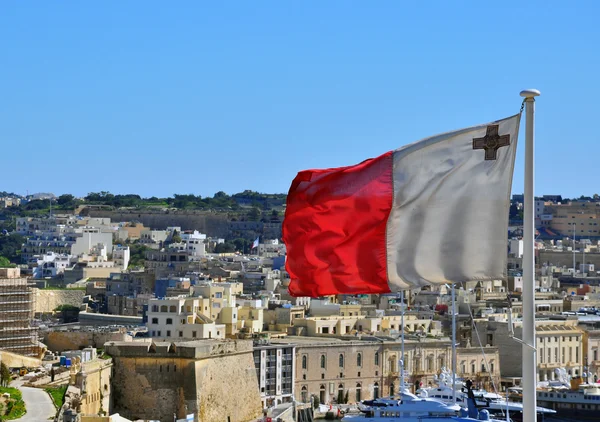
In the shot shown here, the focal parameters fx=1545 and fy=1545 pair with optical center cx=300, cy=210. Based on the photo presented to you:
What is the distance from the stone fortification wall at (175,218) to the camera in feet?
412

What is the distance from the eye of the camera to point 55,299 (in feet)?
223

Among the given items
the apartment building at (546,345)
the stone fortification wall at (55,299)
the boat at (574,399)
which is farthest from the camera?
the stone fortification wall at (55,299)

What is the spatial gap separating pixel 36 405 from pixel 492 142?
72.9 feet

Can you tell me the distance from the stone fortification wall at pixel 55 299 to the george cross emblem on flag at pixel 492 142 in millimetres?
57552

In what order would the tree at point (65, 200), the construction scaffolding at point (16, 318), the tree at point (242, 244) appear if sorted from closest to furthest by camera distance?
the construction scaffolding at point (16, 318), the tree at point (242, 244), the tree at point (65, 200)

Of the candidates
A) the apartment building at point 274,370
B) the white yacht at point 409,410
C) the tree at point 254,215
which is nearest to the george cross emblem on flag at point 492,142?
the white yacht at point 409,410

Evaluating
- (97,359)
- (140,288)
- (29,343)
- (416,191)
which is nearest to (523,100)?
(416,191)

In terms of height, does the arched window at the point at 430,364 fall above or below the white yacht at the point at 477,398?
above

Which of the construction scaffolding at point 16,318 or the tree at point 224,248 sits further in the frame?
the tree at point 224,248

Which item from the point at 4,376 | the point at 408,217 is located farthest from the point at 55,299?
the point at 408,217

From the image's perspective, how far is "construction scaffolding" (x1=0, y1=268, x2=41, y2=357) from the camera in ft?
136

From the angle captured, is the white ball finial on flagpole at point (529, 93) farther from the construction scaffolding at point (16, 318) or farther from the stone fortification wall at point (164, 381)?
the construction scaffolding at point (16, 318)

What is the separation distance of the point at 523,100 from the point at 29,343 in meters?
34.8

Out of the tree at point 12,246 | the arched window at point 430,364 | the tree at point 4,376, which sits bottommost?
the arched window at point 430,364
